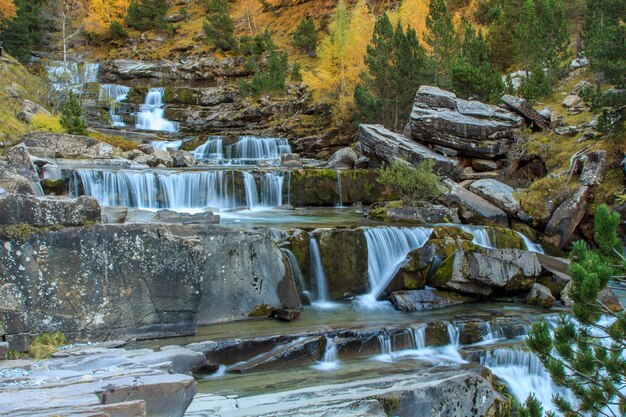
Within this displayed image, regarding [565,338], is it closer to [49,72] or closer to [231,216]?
[231,216]

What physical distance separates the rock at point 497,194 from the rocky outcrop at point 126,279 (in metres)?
10.7

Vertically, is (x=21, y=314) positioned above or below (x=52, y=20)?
below

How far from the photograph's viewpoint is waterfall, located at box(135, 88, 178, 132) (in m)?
31.5

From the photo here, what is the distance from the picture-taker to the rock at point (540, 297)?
37.7ft

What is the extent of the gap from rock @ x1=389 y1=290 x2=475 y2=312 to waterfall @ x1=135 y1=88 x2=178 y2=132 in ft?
79.1

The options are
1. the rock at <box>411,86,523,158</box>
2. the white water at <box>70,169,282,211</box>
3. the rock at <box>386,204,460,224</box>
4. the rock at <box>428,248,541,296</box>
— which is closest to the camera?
the rock at <box>428,248,541,296</box>

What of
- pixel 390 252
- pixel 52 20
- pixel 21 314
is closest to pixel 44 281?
pixel 21 314

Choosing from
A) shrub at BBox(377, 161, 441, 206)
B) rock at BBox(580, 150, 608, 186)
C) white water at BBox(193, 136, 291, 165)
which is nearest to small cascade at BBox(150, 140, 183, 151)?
white water at BBox(193, 136, 291, 165)

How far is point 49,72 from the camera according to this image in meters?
34.1

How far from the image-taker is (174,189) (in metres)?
17.0

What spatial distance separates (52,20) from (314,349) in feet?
151

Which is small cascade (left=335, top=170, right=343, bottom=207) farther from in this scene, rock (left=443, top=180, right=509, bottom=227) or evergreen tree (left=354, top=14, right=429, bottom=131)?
evergreen tree (left=354, top=14, right=429, bottom=131)

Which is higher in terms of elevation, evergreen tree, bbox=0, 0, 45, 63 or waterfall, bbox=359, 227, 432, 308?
evergreen tree, bbox=0, 0, 45, 63

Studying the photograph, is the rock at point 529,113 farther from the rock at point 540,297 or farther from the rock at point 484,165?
the rock at point 540,297
